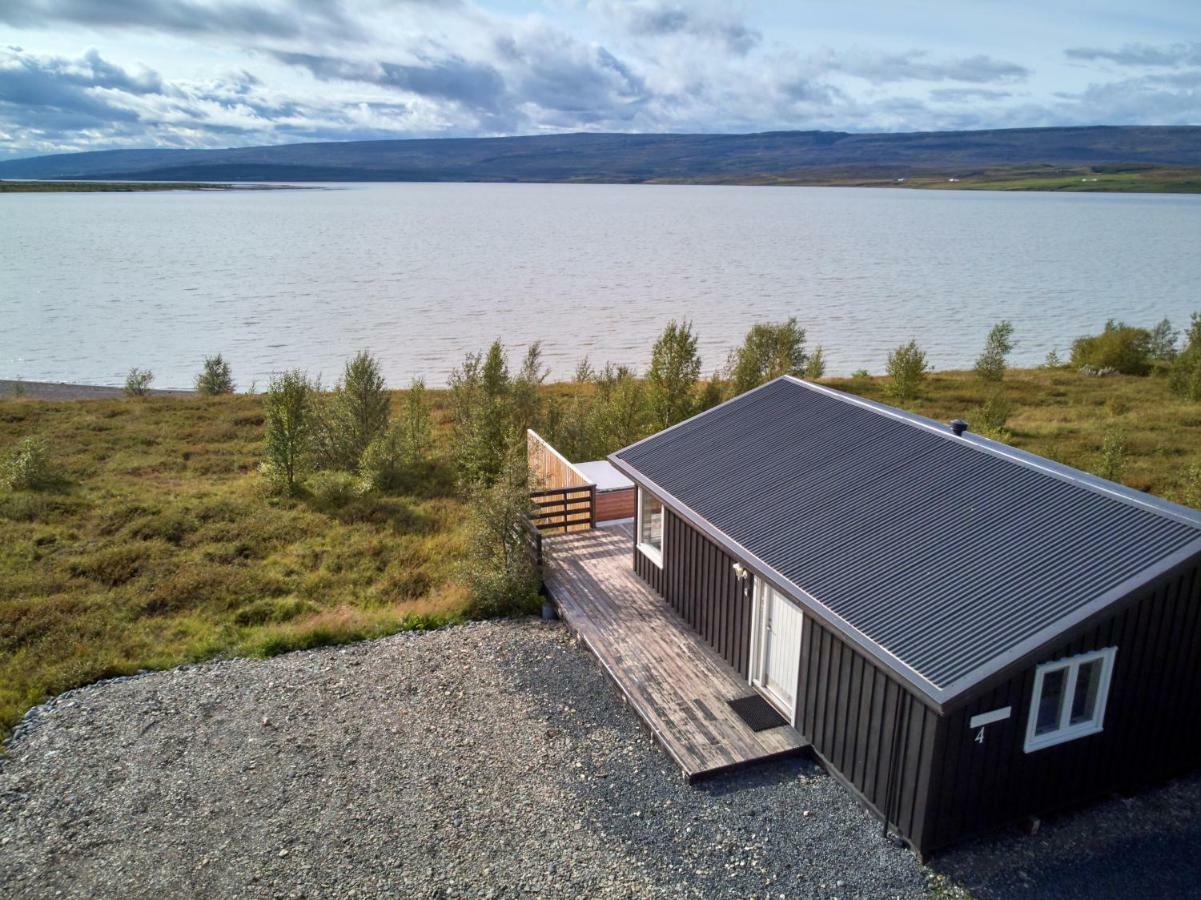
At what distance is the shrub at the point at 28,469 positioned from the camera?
2234 centimetres

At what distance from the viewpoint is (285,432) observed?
888 inches

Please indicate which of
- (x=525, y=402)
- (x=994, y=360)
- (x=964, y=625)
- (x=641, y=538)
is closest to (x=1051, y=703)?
(x=964, y=625)

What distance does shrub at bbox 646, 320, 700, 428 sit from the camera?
24656mm

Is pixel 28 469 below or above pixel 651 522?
below

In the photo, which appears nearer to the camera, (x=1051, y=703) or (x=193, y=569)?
(x=1051, y=703)

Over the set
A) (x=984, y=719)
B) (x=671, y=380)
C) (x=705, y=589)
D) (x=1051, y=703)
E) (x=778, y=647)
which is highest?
→ (x=984, y=719)

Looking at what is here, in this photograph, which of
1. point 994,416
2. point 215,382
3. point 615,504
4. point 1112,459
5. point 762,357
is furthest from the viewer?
point 215,382

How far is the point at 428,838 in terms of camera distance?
8.85m

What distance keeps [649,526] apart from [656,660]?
10.5ft

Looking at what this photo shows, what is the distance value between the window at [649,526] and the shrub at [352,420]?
42.6 ft

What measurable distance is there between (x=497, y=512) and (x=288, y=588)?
485 centimetres

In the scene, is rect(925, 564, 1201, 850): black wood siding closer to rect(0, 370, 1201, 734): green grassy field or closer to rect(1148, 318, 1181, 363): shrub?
rect(0, 370, 1201, 734): green grassy field

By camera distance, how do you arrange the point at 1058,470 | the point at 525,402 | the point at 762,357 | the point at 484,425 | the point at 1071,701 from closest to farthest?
the point at 1071,701, the point at 1058,470, the point at 484,425, the point at 525,402, the point at 762,357

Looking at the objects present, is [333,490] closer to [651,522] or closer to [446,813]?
[651,522]
